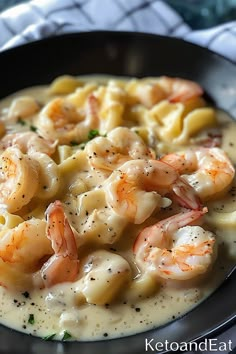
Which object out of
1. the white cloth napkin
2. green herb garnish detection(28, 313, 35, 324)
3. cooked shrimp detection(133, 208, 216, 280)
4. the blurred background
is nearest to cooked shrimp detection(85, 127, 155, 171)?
cooked shrimp detection(133, 208, 216, 280)

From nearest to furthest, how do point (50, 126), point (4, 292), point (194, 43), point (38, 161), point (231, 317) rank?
point (231, 317) → point (4, 292) → point (38, 161) → point (50, 126) → point (194, 43)

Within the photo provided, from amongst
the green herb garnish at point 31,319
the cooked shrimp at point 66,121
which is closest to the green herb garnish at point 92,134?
the cooked shrimp at point 66,121

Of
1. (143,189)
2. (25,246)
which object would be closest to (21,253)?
(25,246)

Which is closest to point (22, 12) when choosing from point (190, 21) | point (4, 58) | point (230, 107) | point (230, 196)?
point (4, 58)

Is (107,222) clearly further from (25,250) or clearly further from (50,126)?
(50,126)

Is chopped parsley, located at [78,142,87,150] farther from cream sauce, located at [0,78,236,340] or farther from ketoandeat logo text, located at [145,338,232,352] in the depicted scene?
ketoandeat logo text, located at [145,338,232,352]
